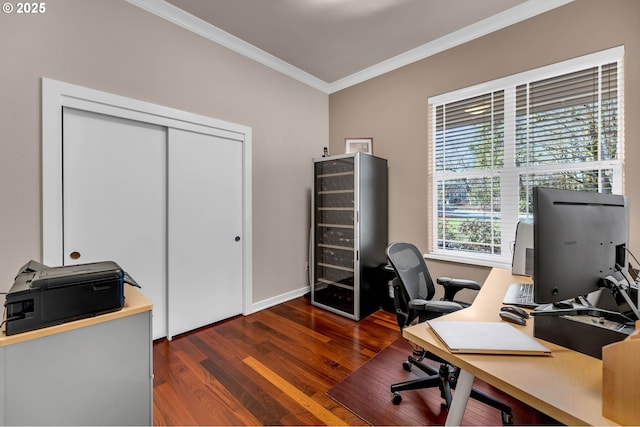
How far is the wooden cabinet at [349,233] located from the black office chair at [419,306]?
0.97m

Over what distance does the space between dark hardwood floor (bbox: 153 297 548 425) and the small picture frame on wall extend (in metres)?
1.96

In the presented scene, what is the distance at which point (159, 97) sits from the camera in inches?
93.0

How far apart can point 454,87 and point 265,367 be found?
3.09 meters

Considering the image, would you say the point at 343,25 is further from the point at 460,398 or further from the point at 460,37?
the point at 460,398

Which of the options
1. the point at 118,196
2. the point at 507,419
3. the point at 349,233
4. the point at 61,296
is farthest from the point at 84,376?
the point at 349,233

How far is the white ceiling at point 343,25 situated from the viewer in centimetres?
231

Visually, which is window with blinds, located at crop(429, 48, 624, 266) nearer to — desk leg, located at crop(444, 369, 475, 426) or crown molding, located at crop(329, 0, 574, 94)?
crown molding, located at crop(329, 0, 574, 94)

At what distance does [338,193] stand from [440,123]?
1321mm

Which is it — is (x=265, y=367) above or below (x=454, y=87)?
below

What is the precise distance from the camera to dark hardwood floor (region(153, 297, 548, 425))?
1.63 meters

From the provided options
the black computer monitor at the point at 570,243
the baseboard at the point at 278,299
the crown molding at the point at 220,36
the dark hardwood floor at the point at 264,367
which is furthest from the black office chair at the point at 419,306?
the crown molding at the point at 220,36

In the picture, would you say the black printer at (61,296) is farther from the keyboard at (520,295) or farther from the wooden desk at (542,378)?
the keyboard at (520,295)

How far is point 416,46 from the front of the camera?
291cm

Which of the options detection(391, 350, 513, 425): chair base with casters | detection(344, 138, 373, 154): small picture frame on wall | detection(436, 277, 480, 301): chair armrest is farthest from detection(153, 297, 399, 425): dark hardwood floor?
detection(344, 138, 373, 154): small picture frame on wall
